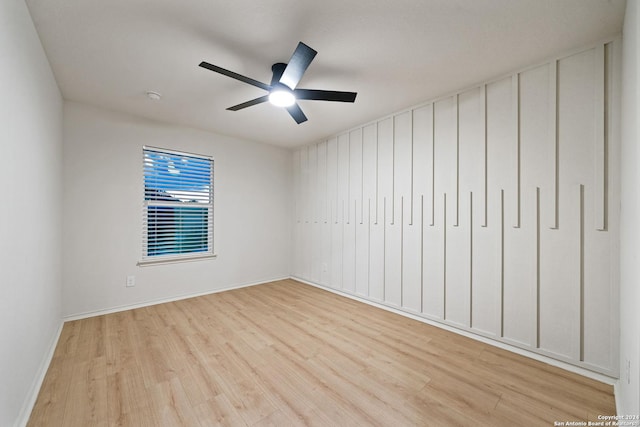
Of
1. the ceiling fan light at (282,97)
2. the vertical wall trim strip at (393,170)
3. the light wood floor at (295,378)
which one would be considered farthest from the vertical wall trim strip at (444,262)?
the ceiling fan light at (282,97)

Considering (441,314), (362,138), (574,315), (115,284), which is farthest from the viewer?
(362,138)

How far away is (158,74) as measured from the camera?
2486mm

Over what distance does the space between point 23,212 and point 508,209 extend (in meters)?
3.67

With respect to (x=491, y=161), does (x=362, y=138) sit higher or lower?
higher

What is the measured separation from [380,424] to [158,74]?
3293mm

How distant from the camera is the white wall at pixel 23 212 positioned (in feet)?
4.48

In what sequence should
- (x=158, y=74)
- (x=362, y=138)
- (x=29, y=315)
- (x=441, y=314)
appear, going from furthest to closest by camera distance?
(x=362, y=138), (x=441, y=314), (x=158, y=74), (x=29, y=315)

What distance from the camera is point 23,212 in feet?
5.42

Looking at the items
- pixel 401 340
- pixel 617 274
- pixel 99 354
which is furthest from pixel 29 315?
pixel 617 274

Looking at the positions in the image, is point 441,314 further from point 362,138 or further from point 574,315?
point 362,138

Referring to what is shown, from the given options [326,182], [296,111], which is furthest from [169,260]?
[296,111]

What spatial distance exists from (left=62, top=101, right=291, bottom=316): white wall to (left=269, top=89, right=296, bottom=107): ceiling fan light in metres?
2.32

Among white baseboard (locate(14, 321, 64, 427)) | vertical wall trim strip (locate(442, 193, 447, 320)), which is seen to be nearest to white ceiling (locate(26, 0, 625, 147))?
vertical wall trim strip (locate(442, 193, 447, 320))

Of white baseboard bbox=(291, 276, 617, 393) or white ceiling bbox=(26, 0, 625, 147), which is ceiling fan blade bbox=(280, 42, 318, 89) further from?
white baseboard bbox=(291, 276, 617, 393)
